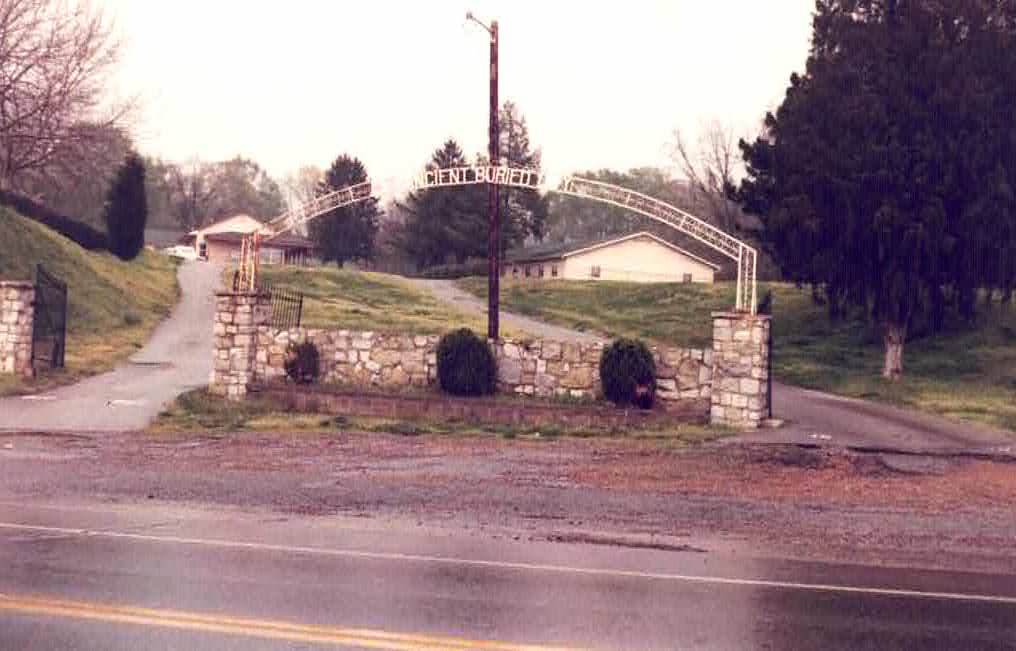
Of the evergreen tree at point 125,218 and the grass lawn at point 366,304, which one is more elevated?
the evergreen tree at point 125,218

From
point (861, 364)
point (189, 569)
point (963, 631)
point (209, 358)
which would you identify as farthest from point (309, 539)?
point (861, 364)

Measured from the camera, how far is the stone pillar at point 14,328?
2495 centimetres

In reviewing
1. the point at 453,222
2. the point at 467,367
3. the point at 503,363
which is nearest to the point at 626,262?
the point at 453,222

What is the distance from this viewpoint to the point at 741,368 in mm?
20391

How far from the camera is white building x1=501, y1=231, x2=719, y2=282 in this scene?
7094 centimetres

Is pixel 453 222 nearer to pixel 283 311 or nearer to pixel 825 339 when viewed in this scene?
pixel 825 339

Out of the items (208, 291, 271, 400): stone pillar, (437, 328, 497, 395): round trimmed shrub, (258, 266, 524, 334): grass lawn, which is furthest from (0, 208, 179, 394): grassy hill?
(437, 328, 497, 395): round trimmed shrub

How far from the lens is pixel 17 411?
70.2 ft

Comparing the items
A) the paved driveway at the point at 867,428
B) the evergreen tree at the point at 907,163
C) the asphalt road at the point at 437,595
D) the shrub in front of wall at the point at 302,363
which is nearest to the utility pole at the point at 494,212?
the shrub in front of wall at the point at 302,363

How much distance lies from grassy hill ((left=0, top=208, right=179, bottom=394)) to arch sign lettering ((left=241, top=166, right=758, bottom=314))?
616 cm

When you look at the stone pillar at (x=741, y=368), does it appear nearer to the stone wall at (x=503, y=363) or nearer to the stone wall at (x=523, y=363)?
the stone wall at (x=523, y=363)

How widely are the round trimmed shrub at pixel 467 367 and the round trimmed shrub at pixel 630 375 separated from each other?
2.41 m

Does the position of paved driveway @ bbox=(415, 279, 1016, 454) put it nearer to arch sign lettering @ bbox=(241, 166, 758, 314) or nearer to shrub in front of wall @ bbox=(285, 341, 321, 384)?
arch sign lettering @ bbox=(241, 166, 758, 314)

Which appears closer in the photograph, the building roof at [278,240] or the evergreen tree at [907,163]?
the evergreen tree at [907,163]
